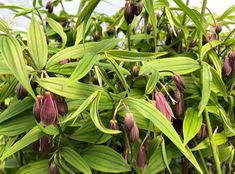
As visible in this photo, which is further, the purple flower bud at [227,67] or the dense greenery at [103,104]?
the purple flower bud at [227,67]

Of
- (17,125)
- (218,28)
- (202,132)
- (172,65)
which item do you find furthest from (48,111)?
(218,28)

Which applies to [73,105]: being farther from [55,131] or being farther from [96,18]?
[96,18]

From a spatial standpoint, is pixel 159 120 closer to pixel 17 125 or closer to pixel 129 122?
pixel 129 122

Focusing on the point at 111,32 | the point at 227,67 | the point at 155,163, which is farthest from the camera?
the point at 111,32

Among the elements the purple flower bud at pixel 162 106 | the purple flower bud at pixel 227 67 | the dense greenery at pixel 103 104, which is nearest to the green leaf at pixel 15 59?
the dense greenery at pixel 103 104

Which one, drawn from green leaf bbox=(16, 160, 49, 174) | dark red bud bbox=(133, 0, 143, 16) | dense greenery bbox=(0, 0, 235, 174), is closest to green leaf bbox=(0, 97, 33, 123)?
dense greenery bbox=(0, 0, 235, 174)

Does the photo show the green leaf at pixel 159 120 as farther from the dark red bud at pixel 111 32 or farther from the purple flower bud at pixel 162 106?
the dark red bud at pixel 111 32

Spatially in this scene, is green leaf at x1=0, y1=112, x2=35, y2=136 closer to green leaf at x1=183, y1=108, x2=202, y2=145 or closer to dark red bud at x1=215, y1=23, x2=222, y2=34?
green leaf at x1=183, y1=108, x2=202, y2=145

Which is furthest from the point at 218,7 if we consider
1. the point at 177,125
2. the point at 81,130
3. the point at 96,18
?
the point at 81,130
